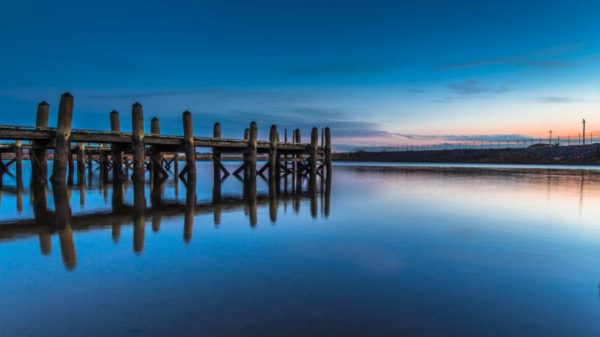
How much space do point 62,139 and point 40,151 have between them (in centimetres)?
447

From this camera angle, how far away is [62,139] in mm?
18812

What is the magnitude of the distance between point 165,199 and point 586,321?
14.9 meters

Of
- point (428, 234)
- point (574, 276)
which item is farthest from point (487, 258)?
point (428, 234)

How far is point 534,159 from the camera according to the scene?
84812 millimetres

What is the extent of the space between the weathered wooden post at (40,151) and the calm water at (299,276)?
9.61m

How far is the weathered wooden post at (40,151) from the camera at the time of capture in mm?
20891

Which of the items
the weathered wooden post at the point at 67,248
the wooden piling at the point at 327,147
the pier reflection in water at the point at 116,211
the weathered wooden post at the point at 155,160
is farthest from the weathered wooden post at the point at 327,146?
the weathered wooden post at the point at 67,248

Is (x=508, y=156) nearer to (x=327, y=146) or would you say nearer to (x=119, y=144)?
(x=327, y=146)

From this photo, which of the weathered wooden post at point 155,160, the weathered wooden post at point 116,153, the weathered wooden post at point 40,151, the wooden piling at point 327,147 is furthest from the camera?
the wooden piling at point 327,147

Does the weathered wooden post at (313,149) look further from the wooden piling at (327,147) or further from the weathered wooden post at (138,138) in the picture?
the weathered wooden post at (138,138)

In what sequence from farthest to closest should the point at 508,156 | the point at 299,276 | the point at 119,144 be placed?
the point at 508,156, the point at 119,144, the point at 299,276

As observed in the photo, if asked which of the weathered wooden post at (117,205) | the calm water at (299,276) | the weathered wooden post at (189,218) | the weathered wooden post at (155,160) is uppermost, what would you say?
the weathered wooden post at (155,160)

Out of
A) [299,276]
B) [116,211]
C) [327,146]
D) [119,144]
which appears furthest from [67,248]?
[327,146]

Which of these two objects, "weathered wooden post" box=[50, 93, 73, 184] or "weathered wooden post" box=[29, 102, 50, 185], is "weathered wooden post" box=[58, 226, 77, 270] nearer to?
"weathered wooden post" box=[50, 93, 73, 184]
